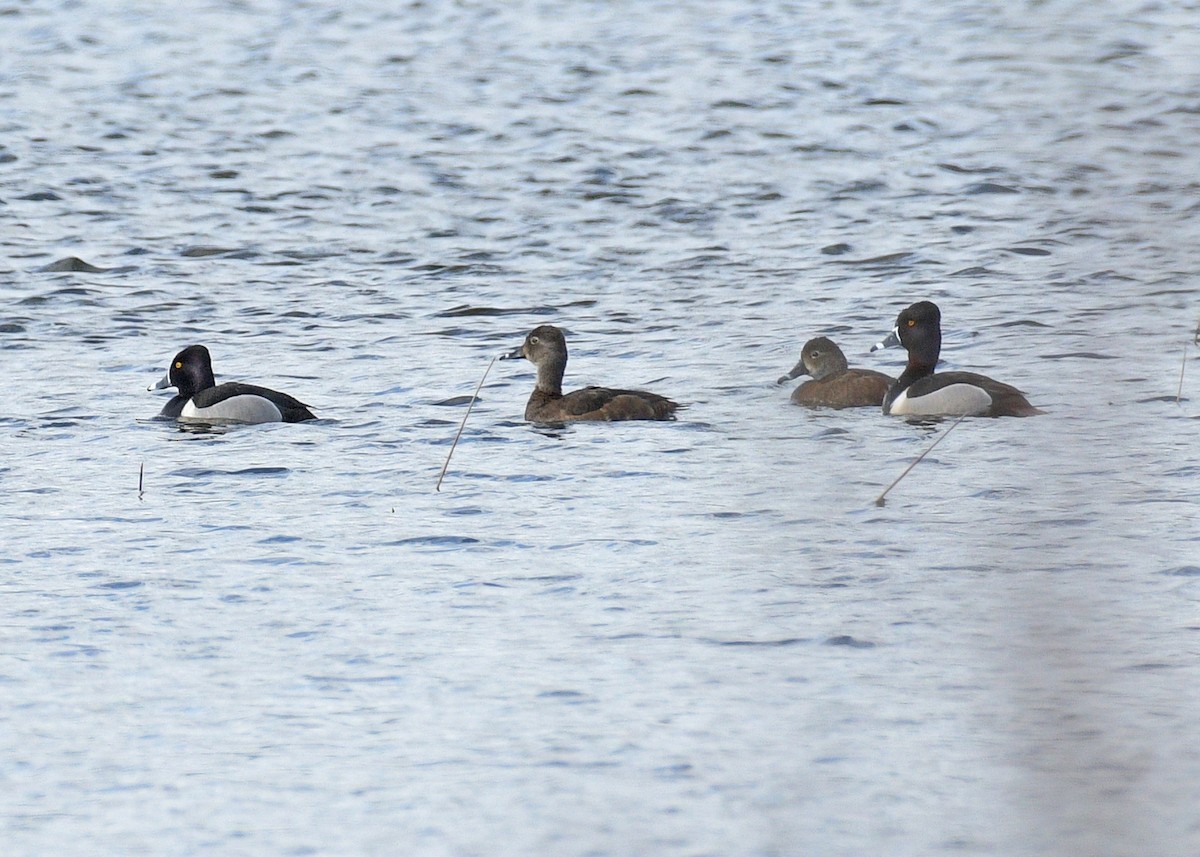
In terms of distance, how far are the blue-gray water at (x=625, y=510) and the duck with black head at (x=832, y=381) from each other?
0.89 feet

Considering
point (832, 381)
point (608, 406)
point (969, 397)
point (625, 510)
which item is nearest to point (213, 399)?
point (608, 406)

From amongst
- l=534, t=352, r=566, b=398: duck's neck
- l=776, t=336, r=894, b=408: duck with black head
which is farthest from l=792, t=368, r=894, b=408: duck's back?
l=534, t=352, r=566, b=398: duck's neck

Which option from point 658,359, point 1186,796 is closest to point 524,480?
point 658,359

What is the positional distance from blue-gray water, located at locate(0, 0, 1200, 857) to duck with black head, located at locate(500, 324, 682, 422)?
0.17 meters

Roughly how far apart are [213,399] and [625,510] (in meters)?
3.97

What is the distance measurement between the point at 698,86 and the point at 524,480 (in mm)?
17156

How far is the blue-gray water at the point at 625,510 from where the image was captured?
501cm

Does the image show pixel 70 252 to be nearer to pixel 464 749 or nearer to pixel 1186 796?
pixel 464 749

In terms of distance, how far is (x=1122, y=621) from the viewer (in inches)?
270

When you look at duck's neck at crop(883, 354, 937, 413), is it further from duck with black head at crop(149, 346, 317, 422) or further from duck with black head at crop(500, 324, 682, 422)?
duck with black head at crop(149, 346, 317, 422)

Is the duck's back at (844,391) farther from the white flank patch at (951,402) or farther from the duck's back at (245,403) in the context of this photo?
the duck's back at (245,403)

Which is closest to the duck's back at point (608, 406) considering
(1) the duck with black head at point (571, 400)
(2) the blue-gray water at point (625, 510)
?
(1) the duck with black head at point (571, 400)

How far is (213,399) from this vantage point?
39.6ft

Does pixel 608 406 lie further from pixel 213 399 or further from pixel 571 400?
pixel 213 399
